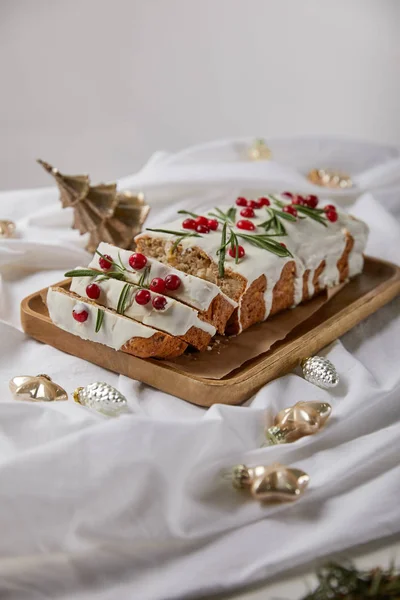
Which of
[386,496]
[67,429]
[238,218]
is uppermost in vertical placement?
[238,218]

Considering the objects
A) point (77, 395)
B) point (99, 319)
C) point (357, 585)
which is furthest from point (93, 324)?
point (357, 585)

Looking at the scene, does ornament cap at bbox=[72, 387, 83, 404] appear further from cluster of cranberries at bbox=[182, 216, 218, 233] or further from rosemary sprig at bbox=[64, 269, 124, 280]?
cluster of cranberries at bbox=[182, 216, 218, 233]

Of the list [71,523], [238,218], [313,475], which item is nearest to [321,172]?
[238,218]

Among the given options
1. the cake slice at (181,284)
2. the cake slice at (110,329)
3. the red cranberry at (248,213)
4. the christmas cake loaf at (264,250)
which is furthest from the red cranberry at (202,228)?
the cake slice at (110,329)

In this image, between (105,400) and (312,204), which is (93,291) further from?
(312,204)

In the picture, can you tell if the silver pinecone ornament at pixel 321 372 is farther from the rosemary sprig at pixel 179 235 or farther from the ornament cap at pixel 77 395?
the ornament cap at pixel 77 395

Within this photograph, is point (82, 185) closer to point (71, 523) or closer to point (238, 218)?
point (238, 218)
